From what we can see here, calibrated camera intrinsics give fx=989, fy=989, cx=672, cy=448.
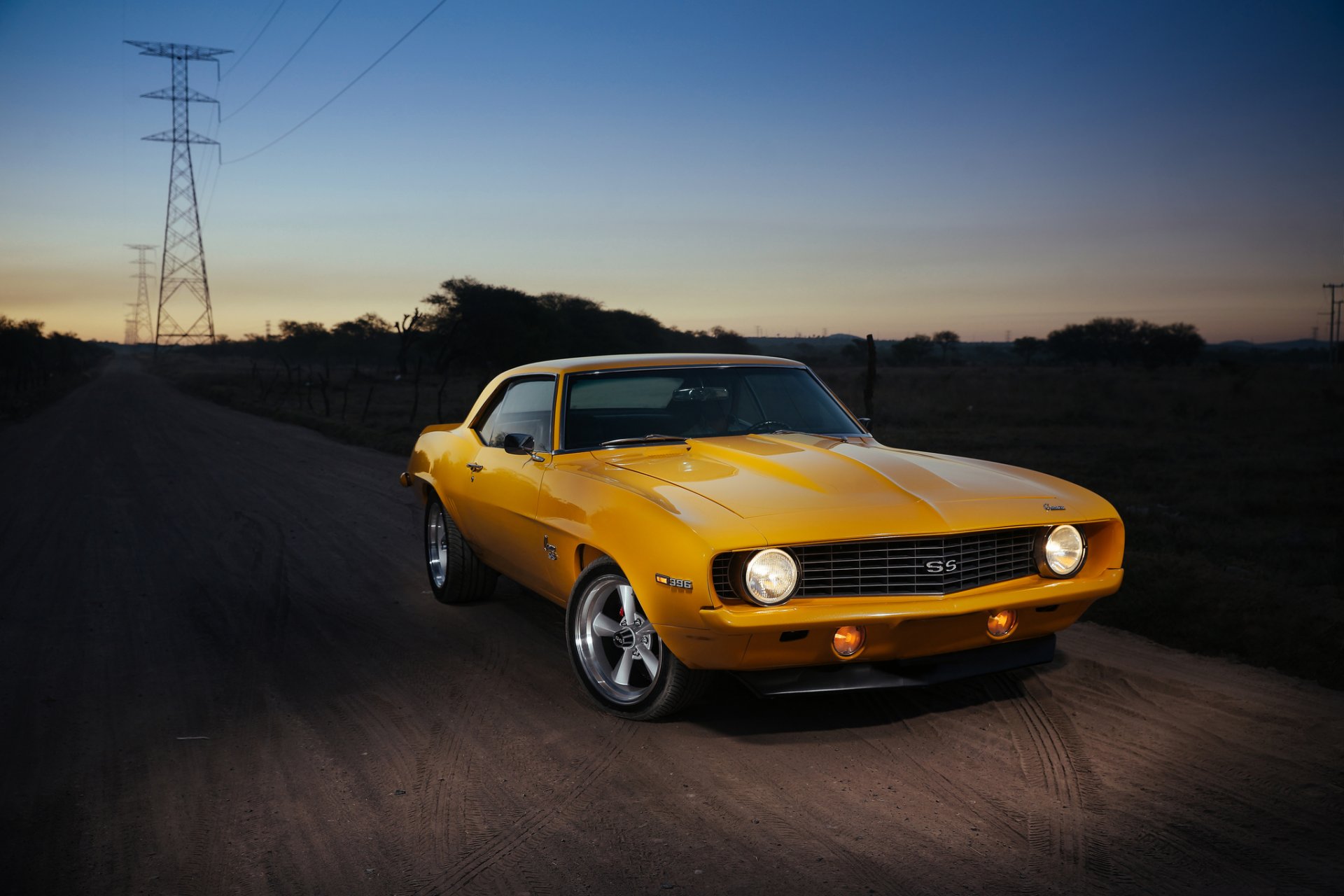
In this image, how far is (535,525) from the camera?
4777mm

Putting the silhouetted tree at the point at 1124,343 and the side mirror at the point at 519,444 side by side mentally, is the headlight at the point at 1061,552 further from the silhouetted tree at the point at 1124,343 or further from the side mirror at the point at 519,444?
the silhouetted tree at the point at 1124,343

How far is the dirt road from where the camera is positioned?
290cm

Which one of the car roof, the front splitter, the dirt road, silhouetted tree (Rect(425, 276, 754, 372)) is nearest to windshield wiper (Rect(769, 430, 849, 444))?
the car roof

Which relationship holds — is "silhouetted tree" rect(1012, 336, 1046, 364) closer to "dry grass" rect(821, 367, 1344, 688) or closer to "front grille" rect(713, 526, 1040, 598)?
"dry grass" rect(821, 367, 1344, 688)

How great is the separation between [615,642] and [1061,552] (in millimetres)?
1875

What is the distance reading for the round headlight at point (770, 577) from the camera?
3.52m

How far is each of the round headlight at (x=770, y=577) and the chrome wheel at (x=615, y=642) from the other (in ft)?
2.18

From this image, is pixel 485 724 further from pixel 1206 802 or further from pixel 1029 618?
pixel 1206 802

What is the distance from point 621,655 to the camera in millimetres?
4289

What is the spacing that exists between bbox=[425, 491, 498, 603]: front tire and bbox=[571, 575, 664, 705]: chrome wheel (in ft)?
6.13

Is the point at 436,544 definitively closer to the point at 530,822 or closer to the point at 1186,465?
the point at 530,822

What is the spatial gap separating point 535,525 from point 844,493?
1.65 metres

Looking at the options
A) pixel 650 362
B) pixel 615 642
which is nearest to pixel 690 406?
pixel 650 362

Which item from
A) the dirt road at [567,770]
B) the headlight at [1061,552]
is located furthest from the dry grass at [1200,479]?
the headlight at [1061,552]
